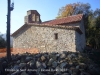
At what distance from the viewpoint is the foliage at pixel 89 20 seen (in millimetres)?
31969

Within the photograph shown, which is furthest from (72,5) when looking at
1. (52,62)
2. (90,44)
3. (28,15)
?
(52,62)

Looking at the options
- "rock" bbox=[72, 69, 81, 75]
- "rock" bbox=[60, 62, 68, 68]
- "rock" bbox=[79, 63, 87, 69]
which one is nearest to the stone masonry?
"rock" bbox=[79, 63, 87, 69]

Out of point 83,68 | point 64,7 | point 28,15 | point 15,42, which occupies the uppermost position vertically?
point 64,7

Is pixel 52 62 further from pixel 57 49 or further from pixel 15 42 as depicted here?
pixel 15 42

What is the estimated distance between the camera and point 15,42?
22500 millimetres

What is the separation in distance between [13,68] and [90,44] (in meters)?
25.8

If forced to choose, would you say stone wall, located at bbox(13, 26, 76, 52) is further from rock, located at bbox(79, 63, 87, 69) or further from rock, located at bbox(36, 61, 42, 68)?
rock, located at bbox(36, 61, 42, 68)

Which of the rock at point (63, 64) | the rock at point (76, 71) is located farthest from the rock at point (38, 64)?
the rock at point (76, 71)

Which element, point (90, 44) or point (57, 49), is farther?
point (90, 44)

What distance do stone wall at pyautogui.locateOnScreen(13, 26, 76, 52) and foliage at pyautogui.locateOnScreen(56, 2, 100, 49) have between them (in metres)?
14.2

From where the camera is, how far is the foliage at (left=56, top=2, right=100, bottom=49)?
32.0 metres

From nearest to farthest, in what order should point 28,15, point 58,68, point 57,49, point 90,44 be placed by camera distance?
point 58,68
point 57,49
point 28,15
point 90,44

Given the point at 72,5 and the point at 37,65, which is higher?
the point at 72,5

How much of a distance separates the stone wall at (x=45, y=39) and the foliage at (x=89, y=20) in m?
14.2
